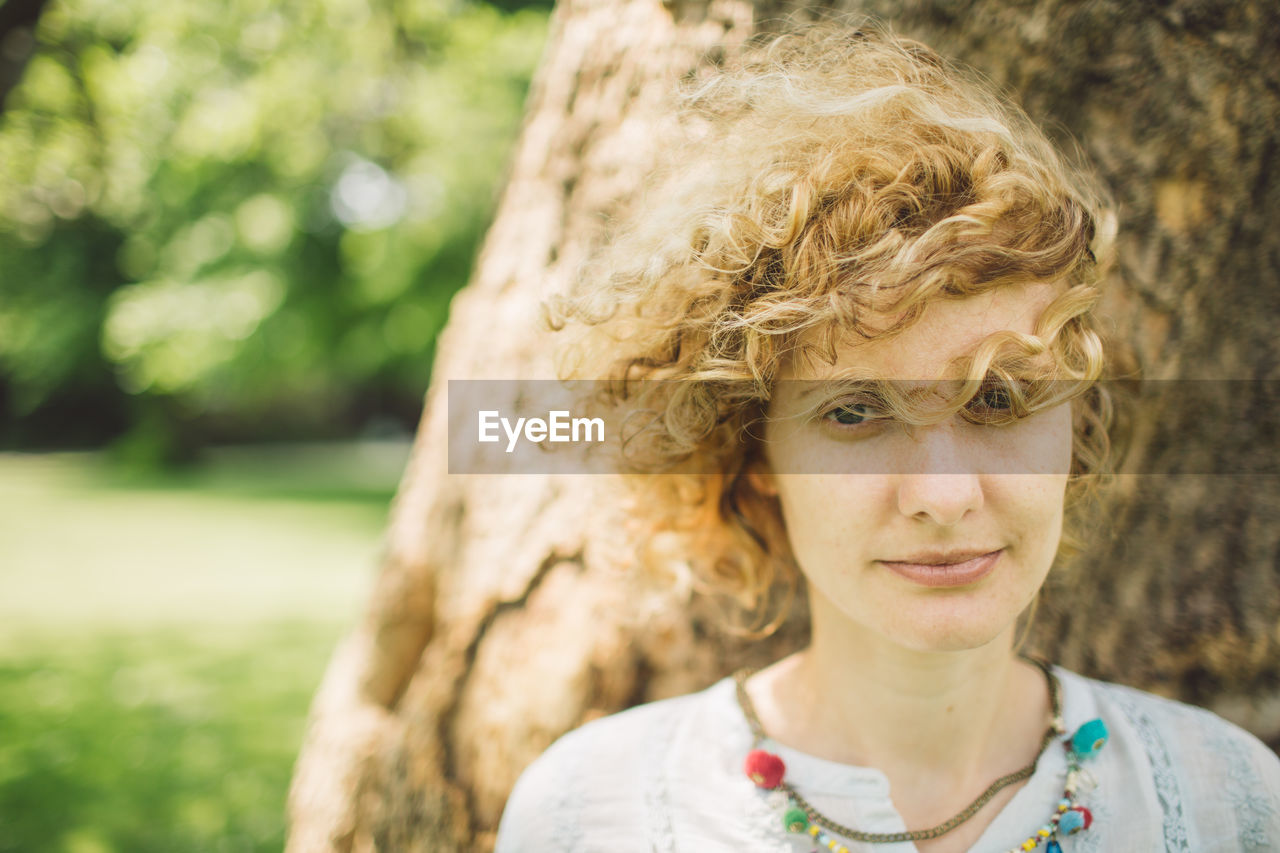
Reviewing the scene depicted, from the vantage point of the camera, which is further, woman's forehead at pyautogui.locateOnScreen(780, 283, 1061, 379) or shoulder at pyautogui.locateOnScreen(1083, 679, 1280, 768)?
shoulder at pyautogui.locateOnScreen(1083, 679, 1280, 768)

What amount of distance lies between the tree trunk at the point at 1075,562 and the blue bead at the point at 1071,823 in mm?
720

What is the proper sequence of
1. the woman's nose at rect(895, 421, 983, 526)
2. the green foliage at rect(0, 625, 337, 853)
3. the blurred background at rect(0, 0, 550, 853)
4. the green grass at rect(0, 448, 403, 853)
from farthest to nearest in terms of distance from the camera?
the blurred background at rect(0, 0, 550, 853) < the green grass at rect(0, 448, 403, 853) < the green foliage at rect(0, 625, 337, 853) < the woman's nose at rect(895, 421, 983, 526)

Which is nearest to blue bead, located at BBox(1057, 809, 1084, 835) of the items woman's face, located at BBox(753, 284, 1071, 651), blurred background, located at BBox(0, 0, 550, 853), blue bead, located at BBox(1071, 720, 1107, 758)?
blue bead, located at BBox(1071, 720, 1107, 758)

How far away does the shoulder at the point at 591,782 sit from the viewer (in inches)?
58.4

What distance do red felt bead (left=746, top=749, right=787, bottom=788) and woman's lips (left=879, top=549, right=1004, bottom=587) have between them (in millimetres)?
449

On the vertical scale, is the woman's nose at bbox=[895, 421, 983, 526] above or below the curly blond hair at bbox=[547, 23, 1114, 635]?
below

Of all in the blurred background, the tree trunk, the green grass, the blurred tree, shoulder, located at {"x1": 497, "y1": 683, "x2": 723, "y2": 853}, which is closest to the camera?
shoulder, located at {"x1": 497, "y1": 683, "x2": 723, "y2": 853}

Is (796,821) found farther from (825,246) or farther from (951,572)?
(825,246)

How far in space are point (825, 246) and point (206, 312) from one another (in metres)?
14.9

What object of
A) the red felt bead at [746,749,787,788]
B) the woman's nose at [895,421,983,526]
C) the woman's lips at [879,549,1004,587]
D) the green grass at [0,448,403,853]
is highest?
the woman's nose at [895,421,983,526]

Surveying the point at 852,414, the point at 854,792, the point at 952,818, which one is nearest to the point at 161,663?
the point at 854,792

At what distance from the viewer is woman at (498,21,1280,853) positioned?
1.25 meters

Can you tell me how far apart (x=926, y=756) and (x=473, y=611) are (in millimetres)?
1141

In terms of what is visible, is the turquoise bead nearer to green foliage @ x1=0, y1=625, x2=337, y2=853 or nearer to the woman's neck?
the woman's neck
